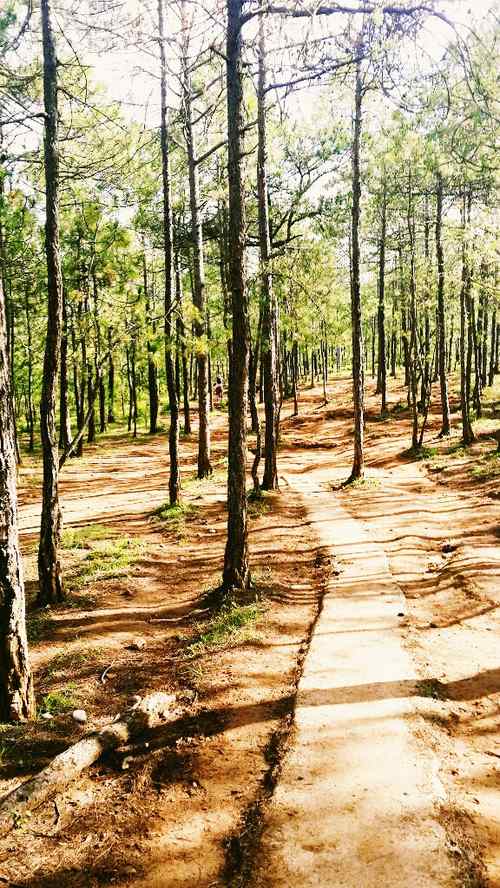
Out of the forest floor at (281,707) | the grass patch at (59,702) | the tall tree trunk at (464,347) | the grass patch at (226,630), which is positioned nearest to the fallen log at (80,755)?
the forest floor at (281,707)

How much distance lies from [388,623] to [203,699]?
115 inches

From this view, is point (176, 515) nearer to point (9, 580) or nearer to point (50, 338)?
point (50, 338)

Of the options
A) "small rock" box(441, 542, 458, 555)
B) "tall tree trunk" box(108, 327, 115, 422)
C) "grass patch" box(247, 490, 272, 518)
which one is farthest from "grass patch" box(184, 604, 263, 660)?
"grass patch" box(247, 490, 272, 518)

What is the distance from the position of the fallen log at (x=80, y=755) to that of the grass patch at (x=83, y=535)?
23.5 feet

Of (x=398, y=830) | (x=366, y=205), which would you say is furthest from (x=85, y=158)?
(x=366, y=205)

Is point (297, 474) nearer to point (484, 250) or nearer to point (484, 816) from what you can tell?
point (484, 250)

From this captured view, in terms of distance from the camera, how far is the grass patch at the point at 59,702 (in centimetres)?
629

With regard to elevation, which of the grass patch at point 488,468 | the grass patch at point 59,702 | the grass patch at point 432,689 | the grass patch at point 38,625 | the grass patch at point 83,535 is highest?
the grass patch at point 488,468

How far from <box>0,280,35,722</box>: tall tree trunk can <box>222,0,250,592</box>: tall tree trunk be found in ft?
13.1

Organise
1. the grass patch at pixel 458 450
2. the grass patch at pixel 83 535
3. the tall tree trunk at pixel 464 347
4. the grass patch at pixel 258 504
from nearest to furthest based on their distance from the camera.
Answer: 1. the grass patch at pixel 83 535
2. the grass patch at pixel 258 504
3. the tall tree trunk at pixel 464 347
4. the grass patch at pixel 458 450

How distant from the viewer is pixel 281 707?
6.08 meters

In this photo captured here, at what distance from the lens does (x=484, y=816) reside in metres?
4.33

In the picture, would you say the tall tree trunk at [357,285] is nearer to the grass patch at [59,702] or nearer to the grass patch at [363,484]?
the grass patch at [363,484]

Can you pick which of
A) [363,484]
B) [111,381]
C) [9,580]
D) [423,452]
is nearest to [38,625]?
[9,580]
